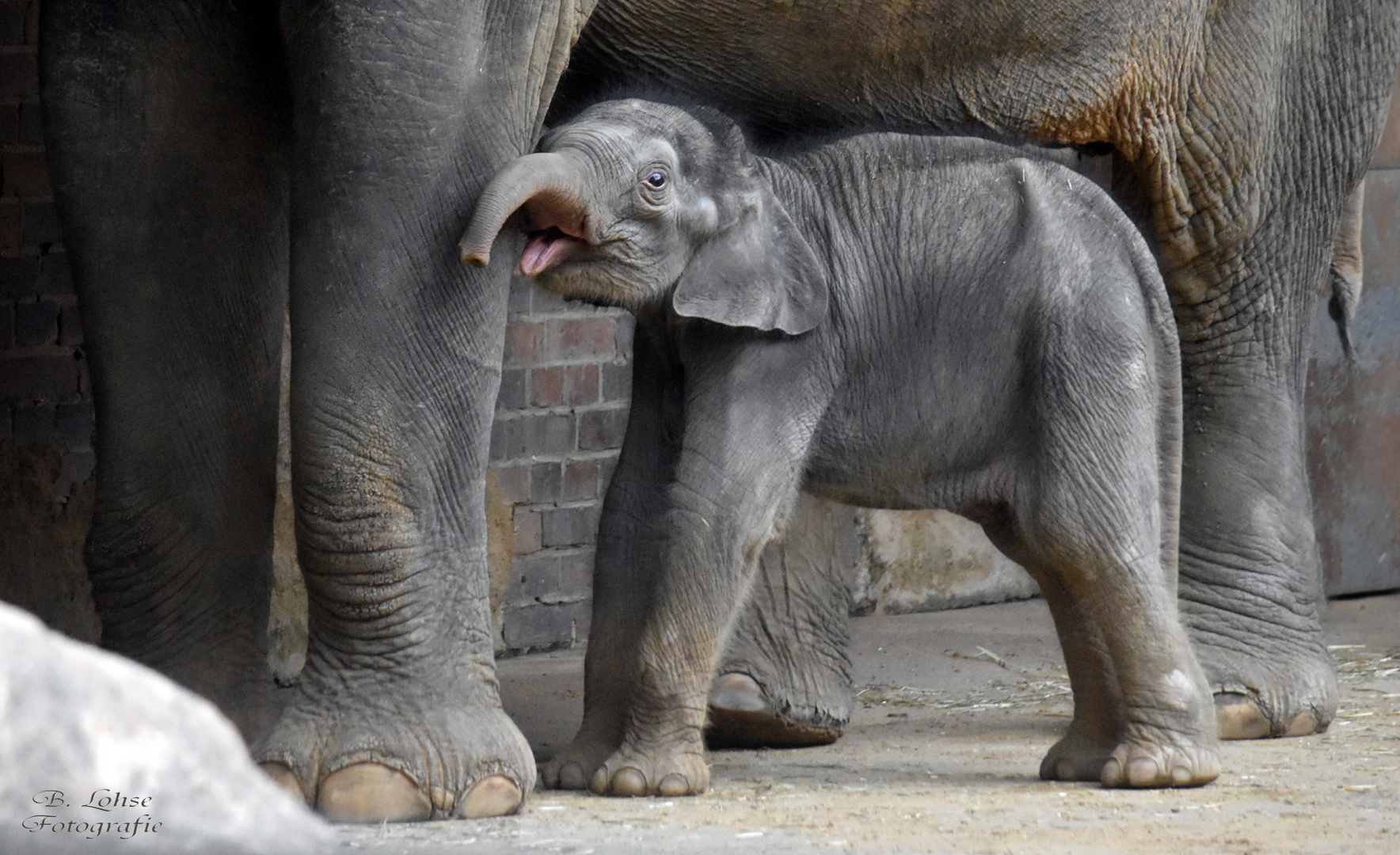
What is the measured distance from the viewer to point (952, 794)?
338cm

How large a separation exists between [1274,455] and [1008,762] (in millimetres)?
1055

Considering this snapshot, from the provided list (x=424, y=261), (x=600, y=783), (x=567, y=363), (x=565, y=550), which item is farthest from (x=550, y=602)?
(x=424, y=261)

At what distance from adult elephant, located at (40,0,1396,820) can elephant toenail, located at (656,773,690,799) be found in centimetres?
25

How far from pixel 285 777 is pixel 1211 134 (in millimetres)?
2310

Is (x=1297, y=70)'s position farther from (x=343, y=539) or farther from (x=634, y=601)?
(x=343, y=539)

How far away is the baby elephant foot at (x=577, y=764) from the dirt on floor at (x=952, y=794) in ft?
0.18

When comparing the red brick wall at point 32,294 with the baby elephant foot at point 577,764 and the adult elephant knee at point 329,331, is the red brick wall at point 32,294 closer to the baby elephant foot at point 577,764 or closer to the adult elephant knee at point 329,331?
the adult elephant knee at point 329,331

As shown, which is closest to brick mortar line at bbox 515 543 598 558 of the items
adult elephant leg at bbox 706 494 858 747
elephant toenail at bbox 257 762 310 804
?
adult elephant leg at bbox 706 494 858 747

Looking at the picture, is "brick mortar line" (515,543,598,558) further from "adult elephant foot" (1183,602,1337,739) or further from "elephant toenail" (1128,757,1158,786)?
"elephant toenail" (1128,757,1158,786)

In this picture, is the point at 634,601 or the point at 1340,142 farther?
the point at 1340,142

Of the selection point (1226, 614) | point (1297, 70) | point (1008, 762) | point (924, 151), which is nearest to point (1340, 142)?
point (1297, 70)

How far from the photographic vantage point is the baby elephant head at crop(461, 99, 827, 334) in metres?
3.16

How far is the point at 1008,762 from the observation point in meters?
3.75
